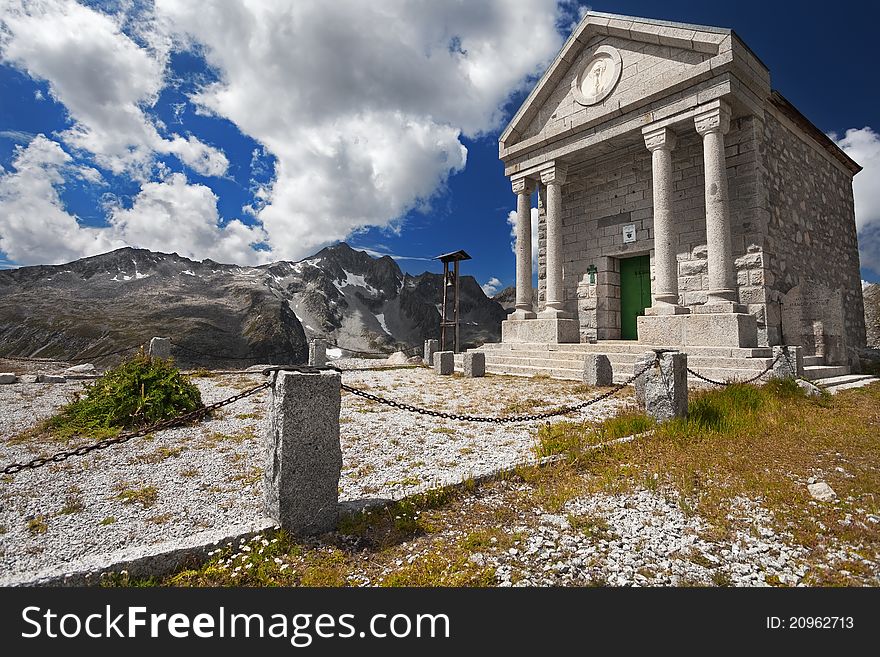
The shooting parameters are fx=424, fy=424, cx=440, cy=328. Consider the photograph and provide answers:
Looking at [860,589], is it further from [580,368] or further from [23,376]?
[23,376]

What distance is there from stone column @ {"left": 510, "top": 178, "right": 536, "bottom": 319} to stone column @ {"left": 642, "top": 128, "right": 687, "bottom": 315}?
4.00m

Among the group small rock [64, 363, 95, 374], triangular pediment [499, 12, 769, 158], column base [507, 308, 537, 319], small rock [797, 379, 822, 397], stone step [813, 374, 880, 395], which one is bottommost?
stone step [813, 374, 880, 395]

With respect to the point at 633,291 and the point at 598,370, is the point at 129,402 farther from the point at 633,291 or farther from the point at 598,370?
the point at 633,291

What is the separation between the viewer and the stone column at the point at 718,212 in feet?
33.2

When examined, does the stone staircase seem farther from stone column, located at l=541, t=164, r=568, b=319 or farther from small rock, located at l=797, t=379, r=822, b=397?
stone column, located at l=541, t=164, r=568, b=319

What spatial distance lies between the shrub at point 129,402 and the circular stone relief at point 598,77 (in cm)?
1308

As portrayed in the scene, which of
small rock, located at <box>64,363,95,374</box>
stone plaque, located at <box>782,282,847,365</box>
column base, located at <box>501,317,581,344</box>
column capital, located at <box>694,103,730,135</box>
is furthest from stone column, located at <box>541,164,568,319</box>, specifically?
small rock, located at <box>64,363,95,374</box>

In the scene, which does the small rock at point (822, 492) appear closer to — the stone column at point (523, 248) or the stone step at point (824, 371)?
the stone step at point (824, 371)

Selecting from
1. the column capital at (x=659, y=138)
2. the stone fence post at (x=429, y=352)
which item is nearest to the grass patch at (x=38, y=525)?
the stone fence post at (x=429, y=352)

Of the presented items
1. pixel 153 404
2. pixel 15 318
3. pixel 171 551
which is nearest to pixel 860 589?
pixel 171 551

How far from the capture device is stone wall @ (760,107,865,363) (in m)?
10.3

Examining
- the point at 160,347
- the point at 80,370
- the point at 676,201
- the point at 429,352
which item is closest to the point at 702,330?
the point at 676,201

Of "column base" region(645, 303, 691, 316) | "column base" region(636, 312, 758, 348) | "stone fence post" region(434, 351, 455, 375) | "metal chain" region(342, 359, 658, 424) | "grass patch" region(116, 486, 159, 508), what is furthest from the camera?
"stone fence post" region(434, 351, 455, 375)

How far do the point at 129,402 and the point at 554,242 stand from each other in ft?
37.8
